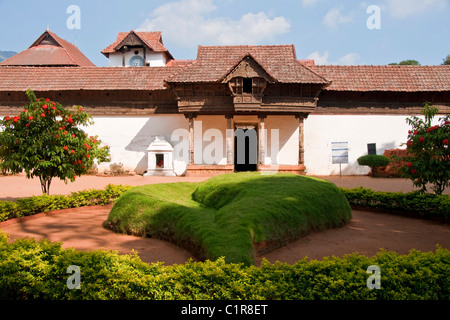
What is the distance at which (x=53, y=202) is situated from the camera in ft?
27.0

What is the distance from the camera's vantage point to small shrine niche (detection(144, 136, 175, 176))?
58.0 ft

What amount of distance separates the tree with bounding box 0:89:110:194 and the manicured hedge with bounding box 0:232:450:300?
4.67m

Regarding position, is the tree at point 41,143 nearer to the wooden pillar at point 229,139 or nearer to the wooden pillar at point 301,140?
the wooden pillar at point 229,139

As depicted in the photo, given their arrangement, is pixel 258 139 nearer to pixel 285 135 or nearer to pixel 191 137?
pixel 285 135

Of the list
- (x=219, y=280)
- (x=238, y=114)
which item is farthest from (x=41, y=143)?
(x=238, y=114)

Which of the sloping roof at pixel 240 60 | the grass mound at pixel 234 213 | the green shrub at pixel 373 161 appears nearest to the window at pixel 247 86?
the sloping roof at pixel 240 60

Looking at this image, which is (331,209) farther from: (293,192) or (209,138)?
(209,138)

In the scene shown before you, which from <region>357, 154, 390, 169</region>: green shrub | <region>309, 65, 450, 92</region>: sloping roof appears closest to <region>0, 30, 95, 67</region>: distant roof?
<region>309, 65, 450, 92</region>: sloping roof

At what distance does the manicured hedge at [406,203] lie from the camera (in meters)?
7.64

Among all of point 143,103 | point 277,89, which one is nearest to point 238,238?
point 277,89

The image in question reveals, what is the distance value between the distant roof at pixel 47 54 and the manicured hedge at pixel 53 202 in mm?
22062

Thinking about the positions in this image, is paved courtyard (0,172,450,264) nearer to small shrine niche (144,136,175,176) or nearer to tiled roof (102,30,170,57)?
small shrine niche (144,136,175,176)

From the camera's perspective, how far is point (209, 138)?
60.5 feet

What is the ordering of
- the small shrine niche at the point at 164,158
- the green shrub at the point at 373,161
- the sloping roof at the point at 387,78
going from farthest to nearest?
the sloping roof at the point at 387,78 → the small shrine niche at the point at 164,158 → the green shrub at the point at 373,161
